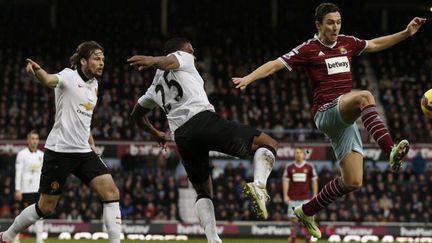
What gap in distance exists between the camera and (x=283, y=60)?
10.1 m

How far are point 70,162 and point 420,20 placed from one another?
4.36 meters

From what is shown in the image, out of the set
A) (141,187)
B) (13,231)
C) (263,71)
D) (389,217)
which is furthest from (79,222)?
(263,71)

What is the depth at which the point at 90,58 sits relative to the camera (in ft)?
33.2

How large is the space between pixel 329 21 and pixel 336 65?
0.53m

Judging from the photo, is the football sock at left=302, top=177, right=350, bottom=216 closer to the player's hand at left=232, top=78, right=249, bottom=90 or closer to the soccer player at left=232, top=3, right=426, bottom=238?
the soccer player at left=232, top=3, right=426, bottom=238

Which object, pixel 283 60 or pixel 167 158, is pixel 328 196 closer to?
pixel 283 60

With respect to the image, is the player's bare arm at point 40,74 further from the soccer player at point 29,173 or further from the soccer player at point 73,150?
the soccer player at point 29,173

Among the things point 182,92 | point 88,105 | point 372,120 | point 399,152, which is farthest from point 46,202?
point 399,152

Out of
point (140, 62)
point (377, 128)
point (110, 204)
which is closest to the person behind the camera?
point (140, 62)

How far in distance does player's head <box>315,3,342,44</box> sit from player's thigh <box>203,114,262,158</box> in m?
1.89

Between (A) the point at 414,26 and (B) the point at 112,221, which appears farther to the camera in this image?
(A) the point at 414,26

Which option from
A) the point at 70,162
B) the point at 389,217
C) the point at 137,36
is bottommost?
the point at 389,217

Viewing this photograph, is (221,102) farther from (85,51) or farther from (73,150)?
(73,150)

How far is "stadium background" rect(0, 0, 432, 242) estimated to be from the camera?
23016 millimetres
